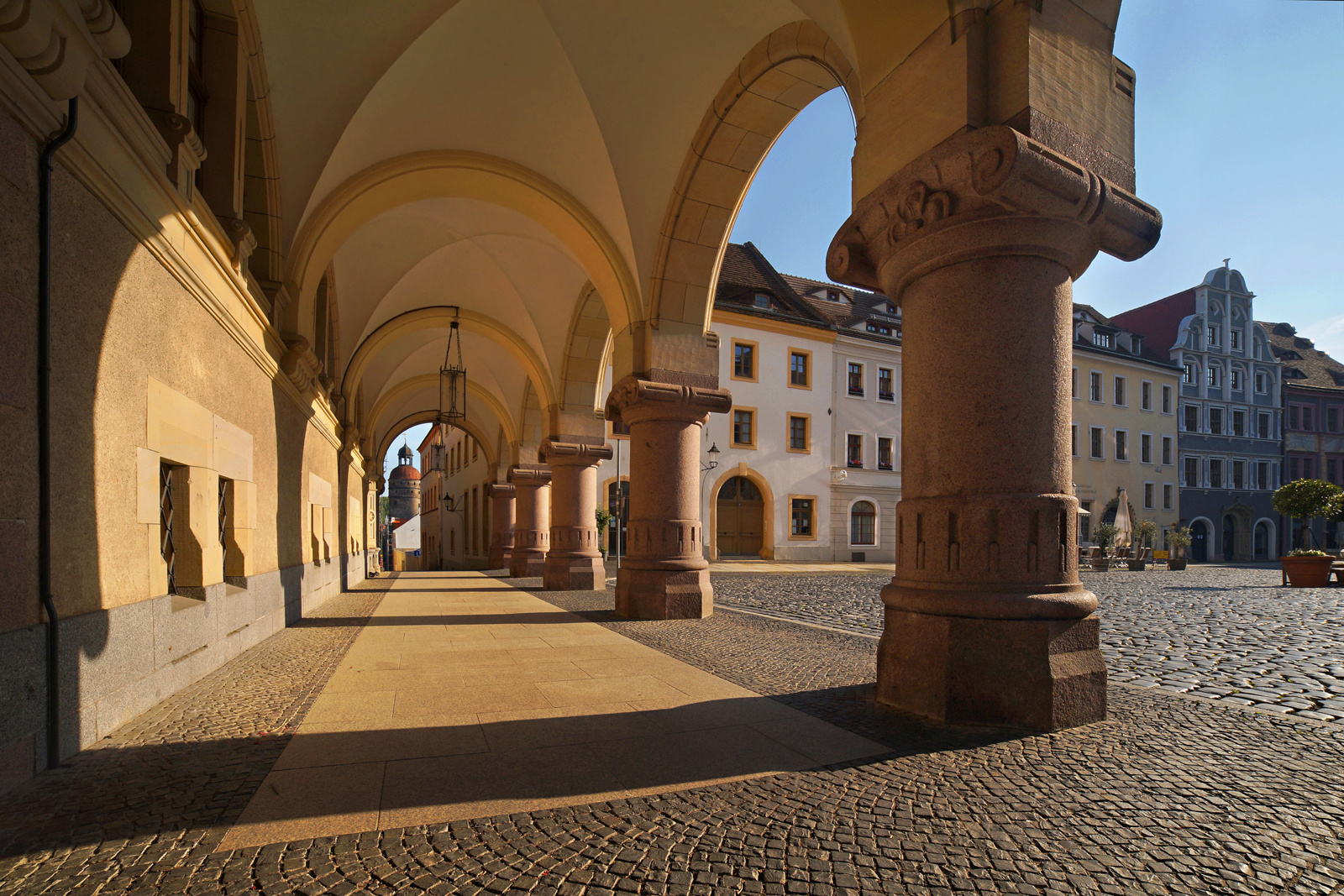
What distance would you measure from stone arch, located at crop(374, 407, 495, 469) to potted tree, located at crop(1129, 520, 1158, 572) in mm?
21389

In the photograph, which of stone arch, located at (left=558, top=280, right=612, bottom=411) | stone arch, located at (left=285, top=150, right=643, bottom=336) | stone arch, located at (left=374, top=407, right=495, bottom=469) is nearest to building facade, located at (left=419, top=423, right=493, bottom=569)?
stone arch, located at (left=374, top=407, right=495, bottom=469)

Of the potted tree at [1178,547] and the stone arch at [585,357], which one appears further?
the potted tree at [1178,547]

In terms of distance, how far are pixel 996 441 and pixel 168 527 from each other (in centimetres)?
529

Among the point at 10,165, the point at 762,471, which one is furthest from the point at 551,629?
the point at 762,471

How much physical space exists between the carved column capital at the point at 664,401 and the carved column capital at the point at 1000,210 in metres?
4.70

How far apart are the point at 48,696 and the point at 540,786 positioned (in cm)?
207

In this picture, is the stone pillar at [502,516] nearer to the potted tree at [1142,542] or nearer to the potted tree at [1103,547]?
the potted tree at [1103,547]

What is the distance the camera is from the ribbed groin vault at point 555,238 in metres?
3.49

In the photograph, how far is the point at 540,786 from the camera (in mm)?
2816

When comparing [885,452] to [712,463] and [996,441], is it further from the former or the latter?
[996,441]

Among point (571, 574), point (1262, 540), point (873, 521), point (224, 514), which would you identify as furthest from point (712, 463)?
point (1262, 540)

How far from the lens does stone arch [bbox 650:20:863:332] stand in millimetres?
6926

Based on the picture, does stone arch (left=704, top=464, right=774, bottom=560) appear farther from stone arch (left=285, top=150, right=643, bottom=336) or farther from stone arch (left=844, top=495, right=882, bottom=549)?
stone arch (left=285, top=150, right=643, bottom=336)

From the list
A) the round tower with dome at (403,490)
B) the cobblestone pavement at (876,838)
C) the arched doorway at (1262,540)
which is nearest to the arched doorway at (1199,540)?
the arched doorway at (1262,540)
